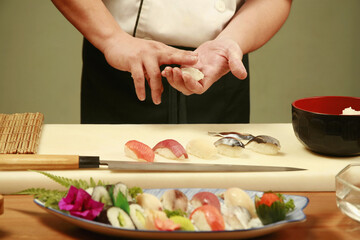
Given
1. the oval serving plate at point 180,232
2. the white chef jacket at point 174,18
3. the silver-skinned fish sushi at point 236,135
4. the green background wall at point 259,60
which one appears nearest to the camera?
the oval serving plate at point 180,232

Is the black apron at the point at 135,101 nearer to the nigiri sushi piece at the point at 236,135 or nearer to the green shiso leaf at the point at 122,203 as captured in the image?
the nigiri sushi piece at the point at 236,135

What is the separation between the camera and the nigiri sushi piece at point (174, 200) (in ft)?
2.37

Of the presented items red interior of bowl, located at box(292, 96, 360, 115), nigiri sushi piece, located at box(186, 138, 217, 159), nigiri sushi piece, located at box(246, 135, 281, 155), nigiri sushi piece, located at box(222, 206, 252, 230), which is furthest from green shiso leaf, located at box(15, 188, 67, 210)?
red interior of bowl, located at box(292, 96, 360, 115)

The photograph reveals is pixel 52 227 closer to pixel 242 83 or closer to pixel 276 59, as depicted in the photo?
pixel 242 83

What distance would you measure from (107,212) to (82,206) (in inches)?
1.5

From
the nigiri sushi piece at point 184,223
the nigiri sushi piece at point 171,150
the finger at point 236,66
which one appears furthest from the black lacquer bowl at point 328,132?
the nigiri sushi piece at point 184,223

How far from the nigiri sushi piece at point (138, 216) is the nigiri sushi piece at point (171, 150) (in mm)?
312

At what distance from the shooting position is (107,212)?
26.8 inches

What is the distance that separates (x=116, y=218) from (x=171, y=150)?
1.15ft

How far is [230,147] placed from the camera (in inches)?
40.8

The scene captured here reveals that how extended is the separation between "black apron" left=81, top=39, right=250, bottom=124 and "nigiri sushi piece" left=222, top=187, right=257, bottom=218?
0.79 meters

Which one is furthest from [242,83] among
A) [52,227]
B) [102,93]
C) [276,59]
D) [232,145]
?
[276,59]

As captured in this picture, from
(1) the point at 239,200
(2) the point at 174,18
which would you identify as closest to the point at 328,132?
(1) the point at 239,200

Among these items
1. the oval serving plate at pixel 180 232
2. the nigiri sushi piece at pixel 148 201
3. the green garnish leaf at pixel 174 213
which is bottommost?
the oval serving plate at pixel 180 232
